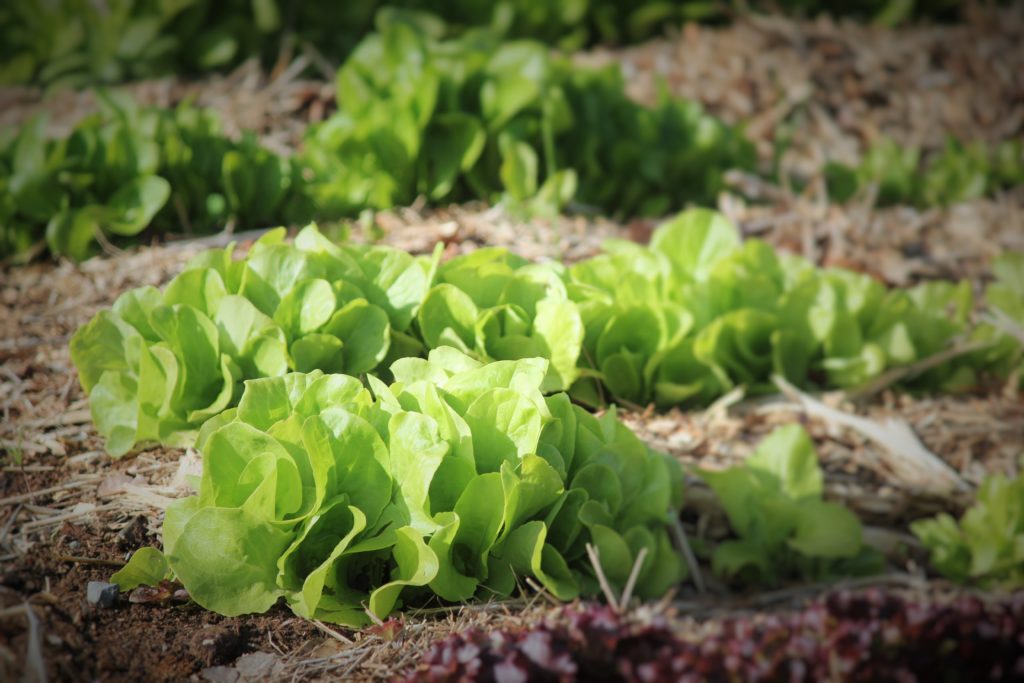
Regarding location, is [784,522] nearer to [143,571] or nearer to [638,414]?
[638,414]

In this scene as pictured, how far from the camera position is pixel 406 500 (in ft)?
6.01

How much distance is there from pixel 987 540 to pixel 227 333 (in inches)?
72.9

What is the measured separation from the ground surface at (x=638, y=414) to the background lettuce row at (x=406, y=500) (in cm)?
9

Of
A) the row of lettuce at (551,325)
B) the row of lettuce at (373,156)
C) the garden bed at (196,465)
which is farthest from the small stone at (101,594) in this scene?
the row of lettuce at (373,156)

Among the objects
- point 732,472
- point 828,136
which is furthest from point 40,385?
point 828,136

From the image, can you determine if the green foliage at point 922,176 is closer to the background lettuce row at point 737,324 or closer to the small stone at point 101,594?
the background lettuce row at point 737,324

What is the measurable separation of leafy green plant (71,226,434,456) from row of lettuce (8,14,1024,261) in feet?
3.08

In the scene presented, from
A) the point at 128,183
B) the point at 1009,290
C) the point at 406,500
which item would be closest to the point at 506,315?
the point at 406,500

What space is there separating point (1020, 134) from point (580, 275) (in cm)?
369

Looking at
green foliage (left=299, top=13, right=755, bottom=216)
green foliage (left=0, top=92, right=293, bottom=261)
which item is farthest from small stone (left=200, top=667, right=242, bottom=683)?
green foliage (left=299, top=13, right=755, bottom=216)

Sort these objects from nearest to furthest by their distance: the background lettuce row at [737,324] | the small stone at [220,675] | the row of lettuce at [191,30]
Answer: the small stone at [220,675] < the background lettuce row at [737,324] < the row of lettuce at [191,30]

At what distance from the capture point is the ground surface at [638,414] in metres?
1.76

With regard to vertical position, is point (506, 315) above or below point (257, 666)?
above

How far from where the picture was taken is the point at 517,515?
185 centimetres
